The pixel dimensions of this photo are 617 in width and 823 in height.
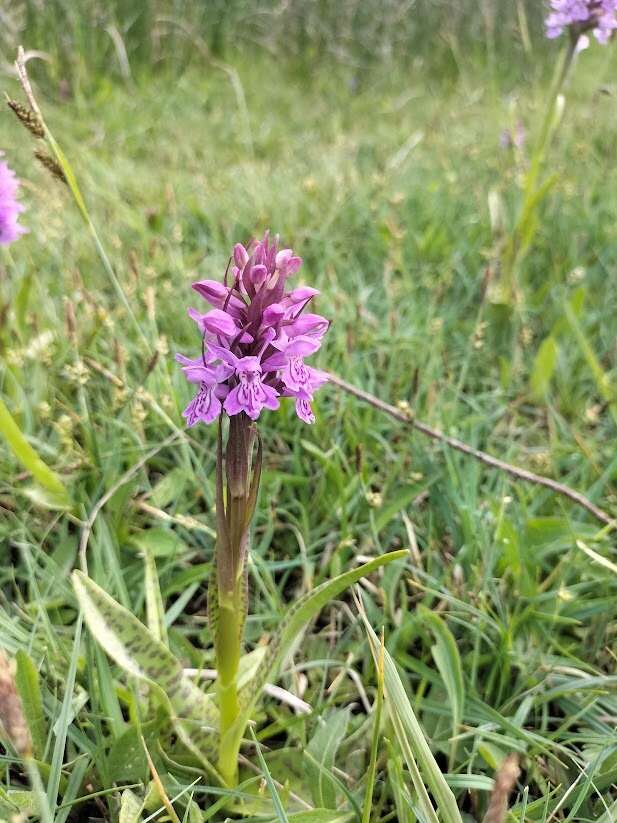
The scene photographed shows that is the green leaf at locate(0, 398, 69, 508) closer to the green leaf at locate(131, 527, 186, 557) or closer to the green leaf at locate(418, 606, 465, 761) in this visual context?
the green leaf at locate(131, 527, 186, 557)

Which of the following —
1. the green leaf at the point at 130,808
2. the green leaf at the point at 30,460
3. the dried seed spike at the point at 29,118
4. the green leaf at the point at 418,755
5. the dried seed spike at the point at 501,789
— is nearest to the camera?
the dried seed spike at the point at 501,789

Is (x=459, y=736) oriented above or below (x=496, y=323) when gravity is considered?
below

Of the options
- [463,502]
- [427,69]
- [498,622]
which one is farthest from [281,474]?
[427,69]

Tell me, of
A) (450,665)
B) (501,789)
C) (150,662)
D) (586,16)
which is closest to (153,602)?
(150,662)

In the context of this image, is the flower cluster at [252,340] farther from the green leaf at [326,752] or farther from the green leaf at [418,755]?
the green leaf at [326,752]

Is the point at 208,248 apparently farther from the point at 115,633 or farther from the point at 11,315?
the point at 115,633

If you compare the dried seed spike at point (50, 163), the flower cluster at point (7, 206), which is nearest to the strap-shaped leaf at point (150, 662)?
the dried seed spike at point (50, 163)
